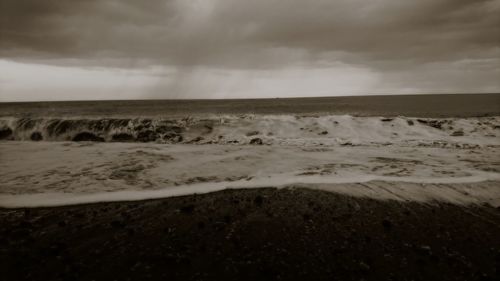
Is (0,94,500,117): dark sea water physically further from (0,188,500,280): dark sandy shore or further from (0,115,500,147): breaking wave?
(0,188,500,280): dark sandy shore

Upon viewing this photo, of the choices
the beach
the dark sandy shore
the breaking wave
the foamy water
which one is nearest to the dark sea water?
the breaking wave

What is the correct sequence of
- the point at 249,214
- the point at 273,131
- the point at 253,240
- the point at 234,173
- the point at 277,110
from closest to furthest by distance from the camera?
the point at 253,240 → the point at 249,214 → the point at 234,173 → the point at 273,131 → the point at 277,110

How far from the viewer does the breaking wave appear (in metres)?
15.9

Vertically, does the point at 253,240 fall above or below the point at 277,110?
above

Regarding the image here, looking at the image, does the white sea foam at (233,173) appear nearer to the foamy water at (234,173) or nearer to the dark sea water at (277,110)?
the foamy water at (234,173)

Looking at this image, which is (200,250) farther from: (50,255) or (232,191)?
(232,191)

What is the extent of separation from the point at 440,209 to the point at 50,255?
6.00 m

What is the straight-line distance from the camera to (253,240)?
4707mm

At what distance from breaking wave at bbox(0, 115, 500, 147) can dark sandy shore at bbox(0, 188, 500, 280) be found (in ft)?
30.8

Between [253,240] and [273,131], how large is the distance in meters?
13.2

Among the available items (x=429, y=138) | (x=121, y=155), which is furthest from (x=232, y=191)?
(x=429, y=138)

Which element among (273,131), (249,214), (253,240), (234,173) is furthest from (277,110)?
(253,240)

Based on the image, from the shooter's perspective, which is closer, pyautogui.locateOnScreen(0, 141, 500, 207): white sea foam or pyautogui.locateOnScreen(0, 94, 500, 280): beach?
pyautogui.locateOnScreen(0, 94, 500, 280): beach

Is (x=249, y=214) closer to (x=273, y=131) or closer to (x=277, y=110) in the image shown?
(x=273, y=131)
